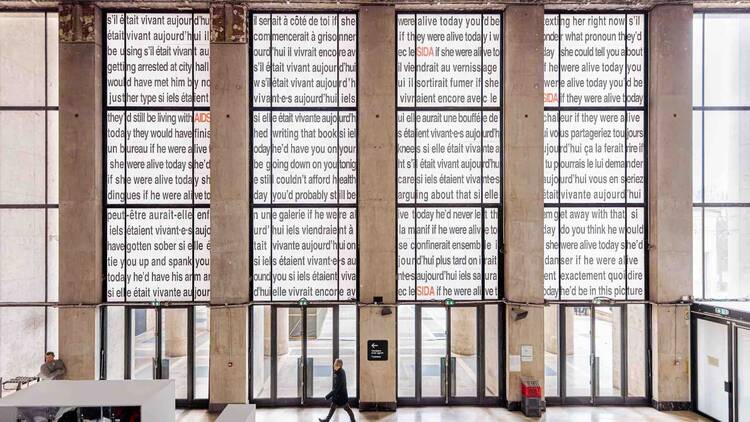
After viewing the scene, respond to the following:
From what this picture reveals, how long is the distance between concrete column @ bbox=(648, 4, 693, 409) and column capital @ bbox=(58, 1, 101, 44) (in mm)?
14156

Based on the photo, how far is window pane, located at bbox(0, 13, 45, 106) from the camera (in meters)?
10.7

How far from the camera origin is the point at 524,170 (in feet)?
34.6

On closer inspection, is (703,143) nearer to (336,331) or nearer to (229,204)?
(336,331)

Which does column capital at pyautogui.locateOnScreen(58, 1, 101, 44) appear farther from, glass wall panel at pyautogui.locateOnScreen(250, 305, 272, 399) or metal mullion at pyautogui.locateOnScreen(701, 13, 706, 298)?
metal mullion at pyautogui.locateOnScreen(701, 13, 706, 298)

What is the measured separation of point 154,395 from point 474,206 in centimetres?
802

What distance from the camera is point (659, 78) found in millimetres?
10578

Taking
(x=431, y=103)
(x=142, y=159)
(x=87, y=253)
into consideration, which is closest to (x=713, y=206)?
(x=431, y=103)

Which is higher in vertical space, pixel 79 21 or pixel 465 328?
pixel 79 21

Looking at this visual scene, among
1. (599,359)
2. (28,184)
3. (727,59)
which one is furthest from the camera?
(727,59)

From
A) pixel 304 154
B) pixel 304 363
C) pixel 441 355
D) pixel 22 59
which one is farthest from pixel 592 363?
pixel 22 59

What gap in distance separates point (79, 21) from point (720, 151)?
16.7m

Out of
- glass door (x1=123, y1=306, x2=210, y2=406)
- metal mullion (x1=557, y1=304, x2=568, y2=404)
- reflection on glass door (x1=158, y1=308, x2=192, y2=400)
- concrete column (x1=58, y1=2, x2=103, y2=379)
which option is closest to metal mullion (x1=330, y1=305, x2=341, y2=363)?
glass door (x1=123, y1=306, x2=210, y2=406)

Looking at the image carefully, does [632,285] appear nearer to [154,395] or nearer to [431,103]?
[431,103]

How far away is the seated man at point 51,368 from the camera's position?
388 inches
